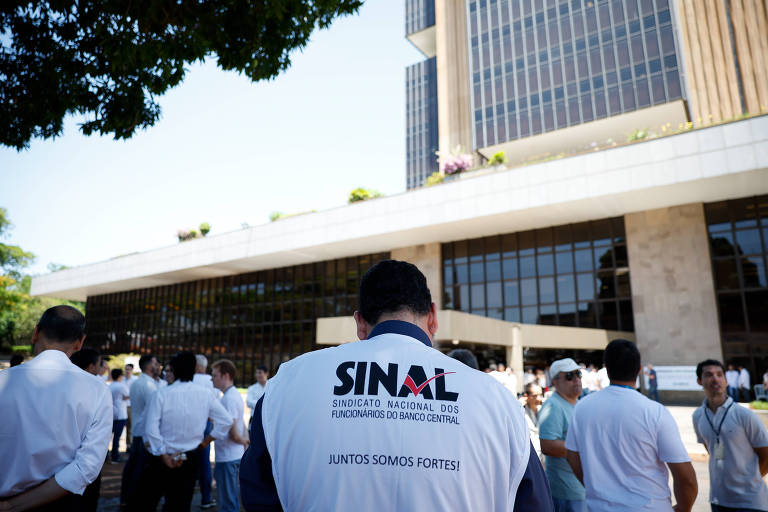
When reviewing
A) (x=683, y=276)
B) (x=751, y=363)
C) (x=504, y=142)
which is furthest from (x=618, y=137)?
(x=751, y=363)

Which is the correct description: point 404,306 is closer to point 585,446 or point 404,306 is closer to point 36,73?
point 585,446

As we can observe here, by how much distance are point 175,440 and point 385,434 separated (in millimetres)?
4227

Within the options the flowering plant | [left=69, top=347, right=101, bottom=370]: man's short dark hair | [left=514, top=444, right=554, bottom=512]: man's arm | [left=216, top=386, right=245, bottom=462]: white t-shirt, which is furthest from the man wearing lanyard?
the flowering plant

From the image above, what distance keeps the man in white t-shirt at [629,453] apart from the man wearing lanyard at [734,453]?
3.68ft

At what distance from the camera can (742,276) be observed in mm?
20406

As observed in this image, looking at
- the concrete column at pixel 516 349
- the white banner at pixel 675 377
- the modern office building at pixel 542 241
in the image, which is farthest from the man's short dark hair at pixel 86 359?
the white banner at pixel 675 377

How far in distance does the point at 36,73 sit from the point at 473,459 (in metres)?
7.02

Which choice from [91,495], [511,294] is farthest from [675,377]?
[91,495]

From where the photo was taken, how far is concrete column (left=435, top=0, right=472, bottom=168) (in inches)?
1417

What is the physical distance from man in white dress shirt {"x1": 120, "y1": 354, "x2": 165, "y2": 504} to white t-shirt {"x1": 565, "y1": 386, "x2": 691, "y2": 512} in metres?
5.98

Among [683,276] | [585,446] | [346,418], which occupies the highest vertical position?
[683,276]

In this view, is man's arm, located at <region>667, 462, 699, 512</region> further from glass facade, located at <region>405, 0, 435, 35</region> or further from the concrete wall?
glass facade, located at <region>405, 0, 435, 35</region>

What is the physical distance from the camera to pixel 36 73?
590cm

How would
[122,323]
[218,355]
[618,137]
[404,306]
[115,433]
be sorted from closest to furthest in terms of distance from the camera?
[404,306], [115,433], [618,137], [218,355], [122,323]
